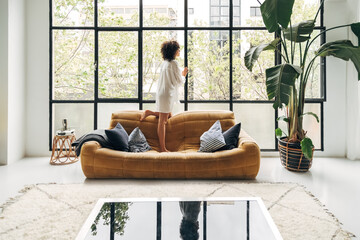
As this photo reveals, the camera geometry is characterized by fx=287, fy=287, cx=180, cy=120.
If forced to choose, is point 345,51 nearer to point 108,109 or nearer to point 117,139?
point 117,139

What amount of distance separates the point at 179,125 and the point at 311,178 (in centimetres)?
179

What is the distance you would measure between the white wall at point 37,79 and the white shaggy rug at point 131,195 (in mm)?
1685

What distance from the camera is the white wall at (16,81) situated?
13.2 feet

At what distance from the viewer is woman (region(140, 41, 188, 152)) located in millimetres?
3779

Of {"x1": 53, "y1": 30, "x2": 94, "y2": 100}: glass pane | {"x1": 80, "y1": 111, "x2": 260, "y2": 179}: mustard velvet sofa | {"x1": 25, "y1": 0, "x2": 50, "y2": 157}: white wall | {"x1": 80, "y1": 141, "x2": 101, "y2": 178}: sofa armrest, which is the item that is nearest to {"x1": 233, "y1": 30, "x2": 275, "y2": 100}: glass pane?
{"x1": 80, "y1": 111, "x2": 260, "y2": 179}: mustard velvet sofa

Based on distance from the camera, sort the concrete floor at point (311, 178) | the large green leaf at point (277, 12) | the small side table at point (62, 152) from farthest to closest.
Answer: the small side table at point (62, 152)
the large green leaf at point (277, 12)
the concrete floor at point (311, 178)

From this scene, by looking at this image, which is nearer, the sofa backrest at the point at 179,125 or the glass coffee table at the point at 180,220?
the glass coffee table at the point at 180,220

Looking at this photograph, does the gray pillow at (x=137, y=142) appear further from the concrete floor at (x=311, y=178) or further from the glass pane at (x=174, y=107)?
the glass pane at (x=174, y=107)

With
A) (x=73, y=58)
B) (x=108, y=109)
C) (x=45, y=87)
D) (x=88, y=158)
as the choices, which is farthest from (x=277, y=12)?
(x=45, y=87)

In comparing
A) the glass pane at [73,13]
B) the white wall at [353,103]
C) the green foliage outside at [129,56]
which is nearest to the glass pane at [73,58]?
the green foliage outside at [129,56]

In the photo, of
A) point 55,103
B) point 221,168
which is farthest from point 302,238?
point 55,103

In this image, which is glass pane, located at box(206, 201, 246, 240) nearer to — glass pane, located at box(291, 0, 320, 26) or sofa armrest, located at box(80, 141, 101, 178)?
sofa armrest, located at box(80, 141, 101, 178)

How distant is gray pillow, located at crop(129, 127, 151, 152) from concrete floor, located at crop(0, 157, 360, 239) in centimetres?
69

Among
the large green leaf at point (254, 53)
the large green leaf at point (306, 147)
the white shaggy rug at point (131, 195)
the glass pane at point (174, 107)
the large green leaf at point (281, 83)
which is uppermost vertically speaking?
the large green leaf at point (254, 53)
